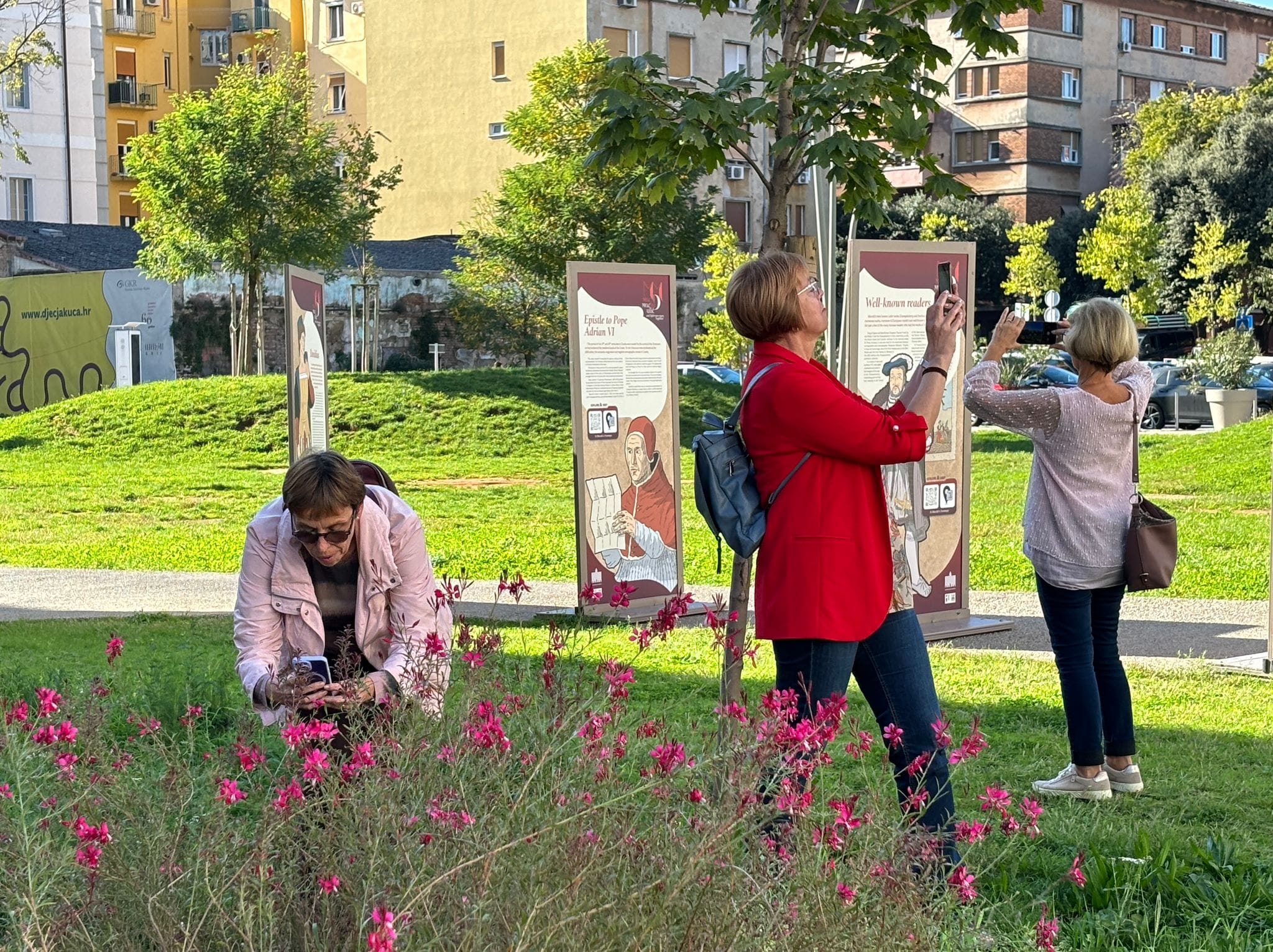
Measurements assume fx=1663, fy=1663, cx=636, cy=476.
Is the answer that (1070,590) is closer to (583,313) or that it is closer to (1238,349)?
(583,313)

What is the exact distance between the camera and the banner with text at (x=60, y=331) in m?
39.2

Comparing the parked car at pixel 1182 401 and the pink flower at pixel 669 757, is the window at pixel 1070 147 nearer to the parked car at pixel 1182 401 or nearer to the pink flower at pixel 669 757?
the parked car at pixel 1182 401

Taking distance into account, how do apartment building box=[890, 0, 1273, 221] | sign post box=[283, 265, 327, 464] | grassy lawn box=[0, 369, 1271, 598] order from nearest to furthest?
sign post box=[283, 265, 327, 464]
grassy lawn box=[0, 369, 1271, 598]
apartment building box=[890, 0, 1273, 221]

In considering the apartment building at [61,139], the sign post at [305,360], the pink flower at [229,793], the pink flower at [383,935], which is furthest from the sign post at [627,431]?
the apartment building at [61,139]

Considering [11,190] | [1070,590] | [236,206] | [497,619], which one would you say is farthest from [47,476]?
[11,190]

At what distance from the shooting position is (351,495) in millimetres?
4340

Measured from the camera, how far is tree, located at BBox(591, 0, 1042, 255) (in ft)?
19.5

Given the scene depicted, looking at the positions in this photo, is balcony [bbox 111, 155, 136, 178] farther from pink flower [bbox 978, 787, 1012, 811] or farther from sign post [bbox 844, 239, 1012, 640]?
pink flower [bbox 978, 787, 1012, 811]

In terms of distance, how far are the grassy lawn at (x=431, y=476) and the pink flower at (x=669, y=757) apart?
29.8ft

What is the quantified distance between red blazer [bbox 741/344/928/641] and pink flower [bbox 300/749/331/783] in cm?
152

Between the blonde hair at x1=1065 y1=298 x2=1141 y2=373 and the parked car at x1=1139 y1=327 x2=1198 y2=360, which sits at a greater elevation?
the parked car at x1=1139 y1=327 x2=1198 y2=360

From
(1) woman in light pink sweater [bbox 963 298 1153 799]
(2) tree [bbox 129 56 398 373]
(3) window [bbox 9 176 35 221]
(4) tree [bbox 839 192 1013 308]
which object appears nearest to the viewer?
(1) woman in light pink sweater [bbox 963 298 1153 799]

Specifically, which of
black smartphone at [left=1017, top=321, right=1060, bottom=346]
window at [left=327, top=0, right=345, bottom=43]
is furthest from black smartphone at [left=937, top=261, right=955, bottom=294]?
window at [left=327, top=0, right=345, bottom=43]

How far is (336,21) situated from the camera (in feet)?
204
